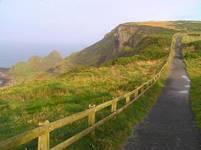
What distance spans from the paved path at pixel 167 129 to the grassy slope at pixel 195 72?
0.36 m

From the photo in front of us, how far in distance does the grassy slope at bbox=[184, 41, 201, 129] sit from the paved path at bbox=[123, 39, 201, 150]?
358 millimetres

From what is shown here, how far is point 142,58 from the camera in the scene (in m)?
61.2

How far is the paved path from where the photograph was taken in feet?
40.6

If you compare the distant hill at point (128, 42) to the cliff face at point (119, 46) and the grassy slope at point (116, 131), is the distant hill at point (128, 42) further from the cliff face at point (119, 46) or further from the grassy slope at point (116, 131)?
the grassy slope at point (116, 131)

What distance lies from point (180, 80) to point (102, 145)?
26.1 m

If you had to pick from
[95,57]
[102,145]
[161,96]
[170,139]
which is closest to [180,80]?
A: [161,96]

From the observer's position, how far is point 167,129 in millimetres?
15023

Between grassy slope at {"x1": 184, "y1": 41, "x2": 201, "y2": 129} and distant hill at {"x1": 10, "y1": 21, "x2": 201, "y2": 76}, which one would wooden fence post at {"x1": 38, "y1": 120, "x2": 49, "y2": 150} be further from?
distant hill at {"x1": 10, "y1": 21, "x2": 201, "y2": 76}

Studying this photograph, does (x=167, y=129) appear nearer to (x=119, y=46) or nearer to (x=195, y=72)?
(x=195, y=72)

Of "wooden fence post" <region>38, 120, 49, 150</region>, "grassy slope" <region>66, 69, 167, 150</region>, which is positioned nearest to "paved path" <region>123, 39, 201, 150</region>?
"grassy slope" <region>66, 69, 167, 150</region>

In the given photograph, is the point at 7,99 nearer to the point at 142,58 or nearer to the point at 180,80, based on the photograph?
the point at 180,80

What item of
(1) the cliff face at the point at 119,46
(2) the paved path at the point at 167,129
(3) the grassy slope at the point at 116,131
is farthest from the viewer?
(1) the cliff face at the point at 119,46

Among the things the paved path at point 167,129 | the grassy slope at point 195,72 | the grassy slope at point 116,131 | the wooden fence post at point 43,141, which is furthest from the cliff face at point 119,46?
the wooden fence post at point 43,141

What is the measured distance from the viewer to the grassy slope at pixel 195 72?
20216 millimetres
